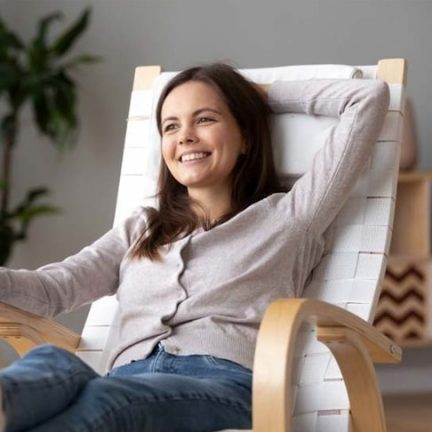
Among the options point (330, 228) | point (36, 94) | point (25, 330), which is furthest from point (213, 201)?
point (36, 94)

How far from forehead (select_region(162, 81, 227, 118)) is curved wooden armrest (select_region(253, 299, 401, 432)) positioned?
1.74ft

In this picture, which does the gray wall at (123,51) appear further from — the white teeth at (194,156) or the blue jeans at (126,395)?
the blue jeans at (126,395)

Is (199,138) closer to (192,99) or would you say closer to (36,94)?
(192,99)

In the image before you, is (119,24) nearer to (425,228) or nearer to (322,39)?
(322,39)

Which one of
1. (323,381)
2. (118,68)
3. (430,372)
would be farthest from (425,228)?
(323,381)

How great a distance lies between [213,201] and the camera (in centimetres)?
198

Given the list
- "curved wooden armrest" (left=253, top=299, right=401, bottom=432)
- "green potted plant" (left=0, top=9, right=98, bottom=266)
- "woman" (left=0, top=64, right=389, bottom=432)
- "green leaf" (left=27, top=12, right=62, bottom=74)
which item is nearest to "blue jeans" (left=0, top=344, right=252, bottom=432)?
"woman" (left=0, top=64, right=389, bottom=432)

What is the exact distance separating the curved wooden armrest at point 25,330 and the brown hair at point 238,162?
0.20 meters

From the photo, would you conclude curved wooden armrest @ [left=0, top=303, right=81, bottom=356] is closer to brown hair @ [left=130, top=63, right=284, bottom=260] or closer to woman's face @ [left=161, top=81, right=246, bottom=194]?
brown hair @ [left=130, top=63, right=284, bottom=260]

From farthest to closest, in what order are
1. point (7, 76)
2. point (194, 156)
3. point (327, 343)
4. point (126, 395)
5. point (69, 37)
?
point (69, 37) → point (7, 76) → point (194, 156) → point (327, 343) → point (126, 395)

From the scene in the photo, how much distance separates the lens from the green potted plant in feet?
12.1

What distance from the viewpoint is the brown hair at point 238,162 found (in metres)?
1.96

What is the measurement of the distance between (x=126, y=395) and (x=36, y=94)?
2382mm

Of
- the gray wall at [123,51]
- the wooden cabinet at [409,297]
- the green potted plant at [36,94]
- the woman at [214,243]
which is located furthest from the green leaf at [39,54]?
the woman at [214,243]
